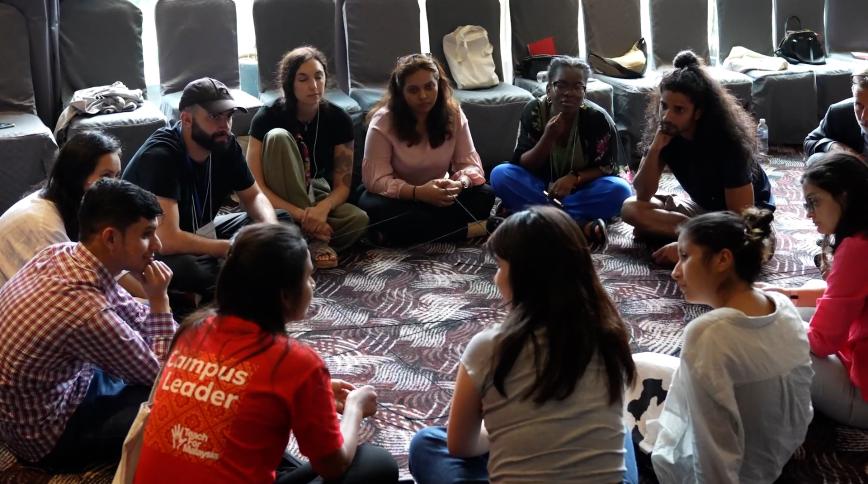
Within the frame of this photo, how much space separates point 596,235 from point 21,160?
247 centimetres

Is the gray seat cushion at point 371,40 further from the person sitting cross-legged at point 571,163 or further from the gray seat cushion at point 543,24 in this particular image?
the person sitting cross-legged at point 571,163

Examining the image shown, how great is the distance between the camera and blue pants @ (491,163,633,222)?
407 cm

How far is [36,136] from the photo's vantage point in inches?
167

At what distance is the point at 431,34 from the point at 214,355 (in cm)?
389

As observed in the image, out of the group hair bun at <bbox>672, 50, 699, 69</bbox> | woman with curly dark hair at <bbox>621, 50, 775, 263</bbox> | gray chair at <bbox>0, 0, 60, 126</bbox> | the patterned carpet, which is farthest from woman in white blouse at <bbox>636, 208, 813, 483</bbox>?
gray chair at <bbox>0, 0, 60, 126</bbox>

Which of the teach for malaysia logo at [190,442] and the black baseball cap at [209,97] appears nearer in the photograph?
the teach for malaysia logo at [190,442]

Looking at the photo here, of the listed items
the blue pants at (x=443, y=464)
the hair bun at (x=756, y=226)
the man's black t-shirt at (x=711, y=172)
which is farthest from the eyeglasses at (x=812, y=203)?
the man's black t-shirt at (x=711, y=172)

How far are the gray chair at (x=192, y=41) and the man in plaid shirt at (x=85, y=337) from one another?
2753mm

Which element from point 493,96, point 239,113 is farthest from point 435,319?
point 493,96

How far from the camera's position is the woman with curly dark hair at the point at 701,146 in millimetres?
3609

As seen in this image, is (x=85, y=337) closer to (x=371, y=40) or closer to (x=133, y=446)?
(x=133, y=446)

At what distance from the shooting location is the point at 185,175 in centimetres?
334

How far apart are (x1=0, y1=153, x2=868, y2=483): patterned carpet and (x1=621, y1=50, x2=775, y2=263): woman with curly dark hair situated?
25 centimetres

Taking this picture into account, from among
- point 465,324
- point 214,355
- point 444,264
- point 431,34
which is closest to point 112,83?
point 431,34
